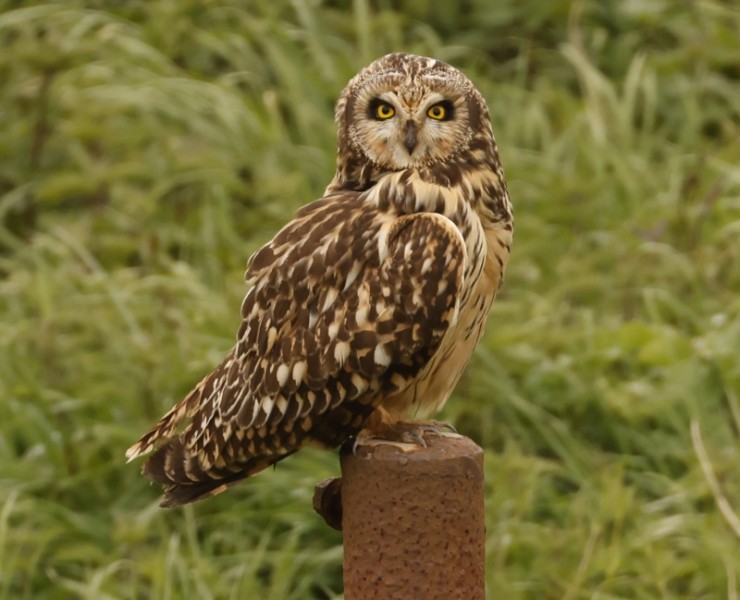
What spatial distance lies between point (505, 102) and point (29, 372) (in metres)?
2.70

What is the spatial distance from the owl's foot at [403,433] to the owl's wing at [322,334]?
5 centimetres

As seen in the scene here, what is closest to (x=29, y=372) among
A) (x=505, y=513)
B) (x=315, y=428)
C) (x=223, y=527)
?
(x=223, y=527)

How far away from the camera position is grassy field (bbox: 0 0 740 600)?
4.32m

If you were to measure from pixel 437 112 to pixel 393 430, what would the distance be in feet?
2.06

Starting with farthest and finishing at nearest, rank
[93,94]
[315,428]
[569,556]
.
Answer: [93,94], [569,556], [315,428]

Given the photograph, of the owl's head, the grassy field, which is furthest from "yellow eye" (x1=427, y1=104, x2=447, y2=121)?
the grassy field

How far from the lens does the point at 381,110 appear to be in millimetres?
3051

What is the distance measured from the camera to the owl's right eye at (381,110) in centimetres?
303

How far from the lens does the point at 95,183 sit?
5.48m

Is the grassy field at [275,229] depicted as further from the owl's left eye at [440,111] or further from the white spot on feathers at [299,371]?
the owl's left eye at [440,111]

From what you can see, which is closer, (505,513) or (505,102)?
(505,513)

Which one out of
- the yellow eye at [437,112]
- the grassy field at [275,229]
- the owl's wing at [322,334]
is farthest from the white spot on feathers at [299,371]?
the grassy field at [275,229]

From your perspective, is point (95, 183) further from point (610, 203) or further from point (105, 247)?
point (610, 203)

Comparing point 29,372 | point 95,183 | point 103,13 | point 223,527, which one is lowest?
point 223,527
